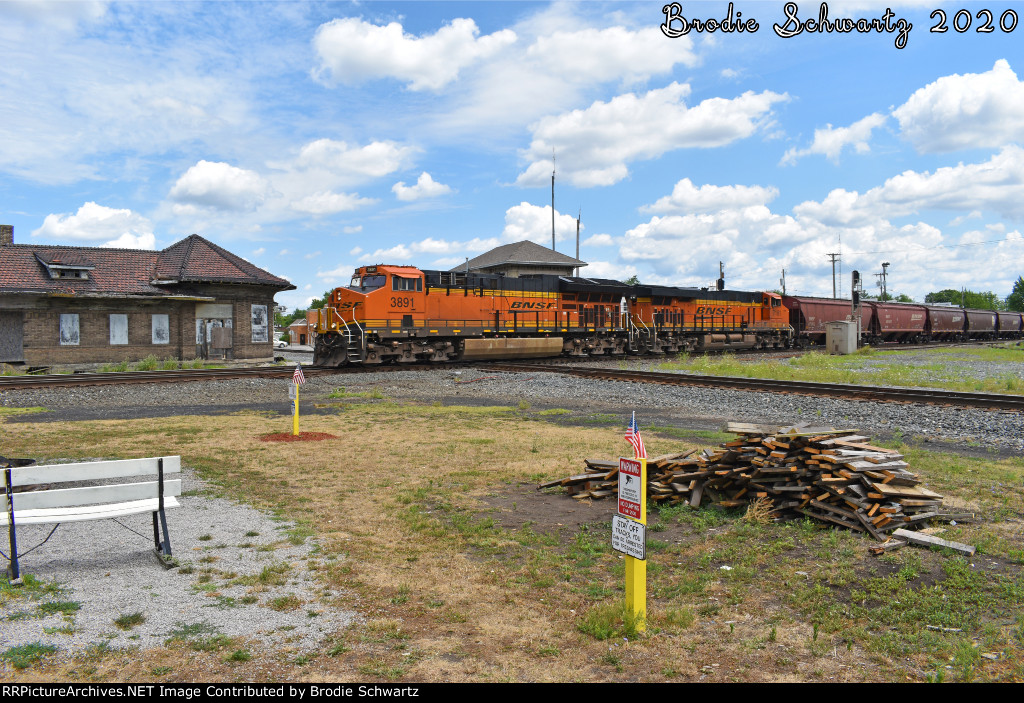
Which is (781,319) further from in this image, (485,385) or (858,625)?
(858,625)

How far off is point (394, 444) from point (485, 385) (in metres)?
9.60

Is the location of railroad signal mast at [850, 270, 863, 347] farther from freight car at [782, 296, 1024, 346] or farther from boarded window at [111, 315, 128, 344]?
boarded window at [111, 315, 128, 344]

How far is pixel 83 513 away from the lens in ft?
18.6

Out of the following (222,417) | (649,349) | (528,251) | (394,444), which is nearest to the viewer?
(394,444)

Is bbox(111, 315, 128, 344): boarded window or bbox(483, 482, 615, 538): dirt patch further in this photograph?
bbox(111, 315, 128, 344): boarded window

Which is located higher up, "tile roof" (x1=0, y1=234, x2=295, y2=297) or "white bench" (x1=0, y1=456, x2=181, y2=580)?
"tile roof" (x1=0, y1=234, x2=295, y2=297)

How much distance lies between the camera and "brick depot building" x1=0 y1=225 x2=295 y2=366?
27.4 metres

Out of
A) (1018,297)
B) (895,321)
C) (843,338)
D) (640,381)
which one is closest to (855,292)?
(843,338)

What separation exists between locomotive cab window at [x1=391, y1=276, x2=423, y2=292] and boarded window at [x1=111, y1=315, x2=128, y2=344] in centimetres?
1393

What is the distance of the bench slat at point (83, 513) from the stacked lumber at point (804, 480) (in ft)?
14.7

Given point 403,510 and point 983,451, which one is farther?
point 983,451

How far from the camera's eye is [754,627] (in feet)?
15.0

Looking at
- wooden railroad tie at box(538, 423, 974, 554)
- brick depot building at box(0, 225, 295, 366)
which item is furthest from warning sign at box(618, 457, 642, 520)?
brick depot building at box(0, 225, 295, 366)
